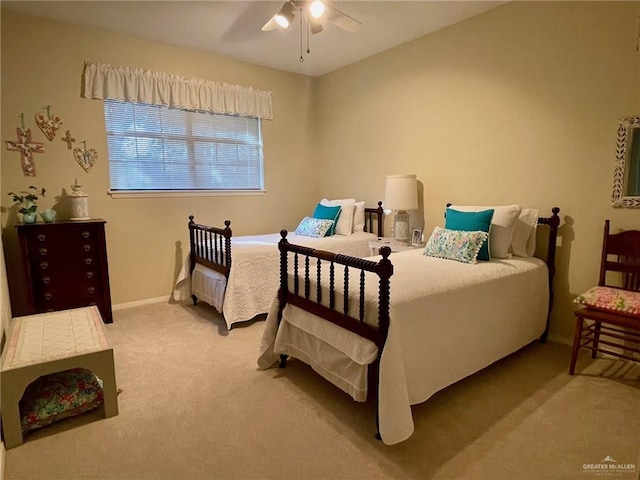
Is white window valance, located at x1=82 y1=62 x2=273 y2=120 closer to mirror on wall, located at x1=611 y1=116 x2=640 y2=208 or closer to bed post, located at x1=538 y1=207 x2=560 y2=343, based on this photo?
bed post, located at x1=538 y1=207 x2=560 y2=343

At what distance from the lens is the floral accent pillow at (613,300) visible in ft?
7.15

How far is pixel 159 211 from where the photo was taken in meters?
3.92

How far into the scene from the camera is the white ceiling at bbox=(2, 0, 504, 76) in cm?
300

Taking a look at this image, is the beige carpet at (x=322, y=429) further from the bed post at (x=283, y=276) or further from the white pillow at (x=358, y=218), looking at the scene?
the white pillow at (x=358, y=218)

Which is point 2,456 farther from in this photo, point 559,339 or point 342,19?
point 559,339

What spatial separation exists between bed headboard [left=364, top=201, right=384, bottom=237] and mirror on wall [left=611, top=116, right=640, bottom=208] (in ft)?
7.09

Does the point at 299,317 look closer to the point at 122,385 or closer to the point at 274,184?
the point at 122,385

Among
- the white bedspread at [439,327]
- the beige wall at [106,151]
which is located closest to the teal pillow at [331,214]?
the beige wall at [106,151]

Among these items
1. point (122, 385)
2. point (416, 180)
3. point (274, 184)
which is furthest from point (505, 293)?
point (274, 184)

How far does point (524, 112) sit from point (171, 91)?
11.0 feet

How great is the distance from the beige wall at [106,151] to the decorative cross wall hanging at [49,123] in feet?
0.14

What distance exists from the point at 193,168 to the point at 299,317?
2623 millimetres

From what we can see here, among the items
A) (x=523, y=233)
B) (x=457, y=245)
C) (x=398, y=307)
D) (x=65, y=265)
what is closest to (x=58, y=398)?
(x=65, y=265)

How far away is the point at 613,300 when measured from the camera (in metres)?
2.27
